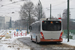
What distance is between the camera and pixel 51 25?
1797 cm

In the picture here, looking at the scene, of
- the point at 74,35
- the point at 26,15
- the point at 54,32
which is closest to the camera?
the point at 54,32

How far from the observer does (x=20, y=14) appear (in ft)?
198

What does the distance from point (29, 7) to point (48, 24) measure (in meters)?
43.7

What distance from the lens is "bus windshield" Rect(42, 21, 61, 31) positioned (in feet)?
58.5

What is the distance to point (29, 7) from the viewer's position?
61062mm

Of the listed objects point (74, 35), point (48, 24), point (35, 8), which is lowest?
point (74, 35)

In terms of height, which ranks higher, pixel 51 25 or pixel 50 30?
pixel 51 25

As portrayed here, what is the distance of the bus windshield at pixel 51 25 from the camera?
17844 mm

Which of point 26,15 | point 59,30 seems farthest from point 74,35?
point 26,15

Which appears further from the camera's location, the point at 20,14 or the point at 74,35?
the point at 20,14

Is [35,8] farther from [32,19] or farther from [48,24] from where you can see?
[48,24]

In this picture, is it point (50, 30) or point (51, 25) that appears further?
point (51, 25)

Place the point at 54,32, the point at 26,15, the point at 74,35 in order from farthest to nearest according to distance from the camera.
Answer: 1. the point at 26,15
2. the point at 74,35
3. the point at 54,32

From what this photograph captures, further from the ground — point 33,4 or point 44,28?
point 33,4
